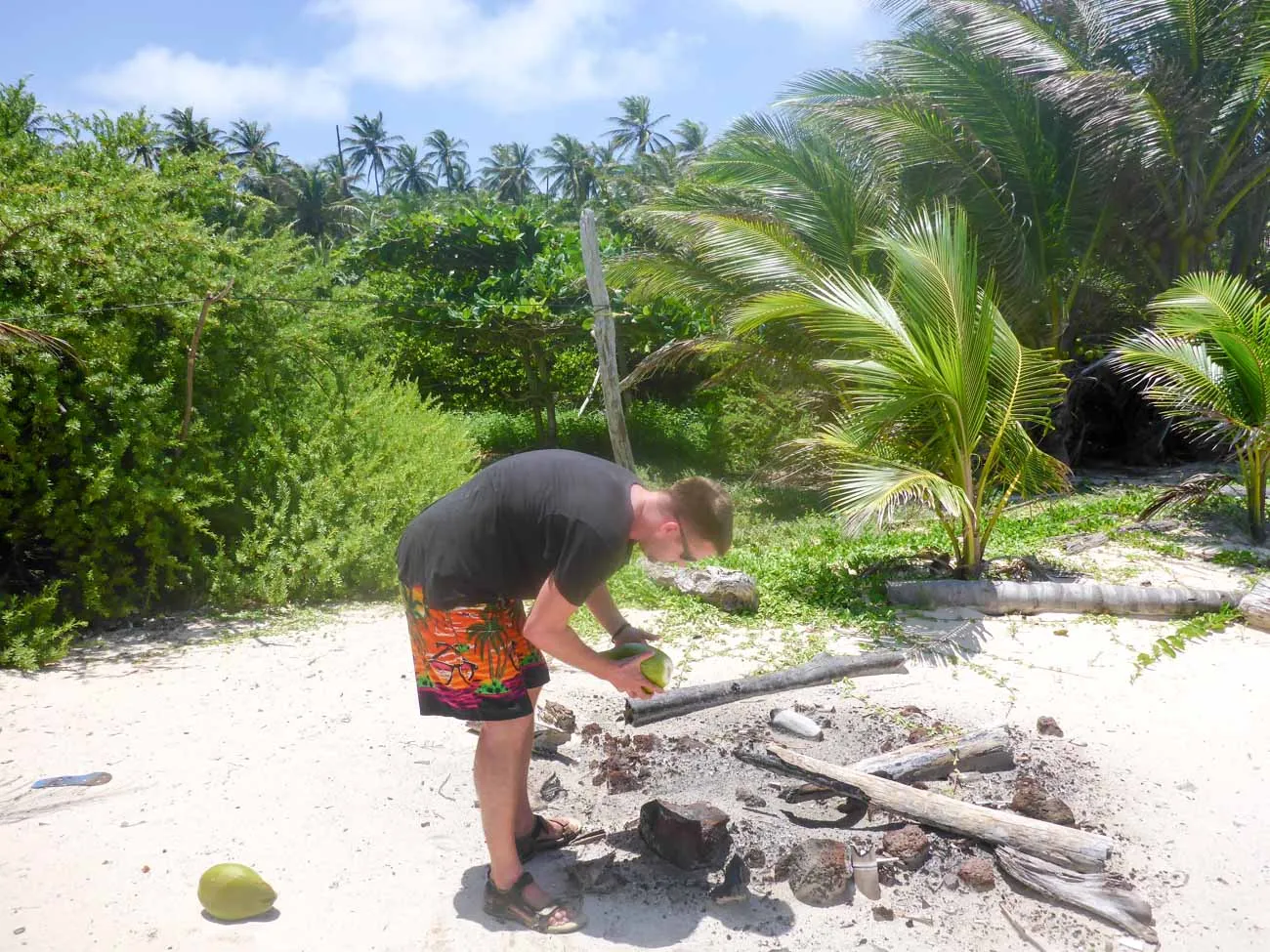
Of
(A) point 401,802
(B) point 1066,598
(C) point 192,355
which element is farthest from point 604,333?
(A) point 401,802

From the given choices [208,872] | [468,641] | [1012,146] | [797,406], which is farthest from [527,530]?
[1012,146]

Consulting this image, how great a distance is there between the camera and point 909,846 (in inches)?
127

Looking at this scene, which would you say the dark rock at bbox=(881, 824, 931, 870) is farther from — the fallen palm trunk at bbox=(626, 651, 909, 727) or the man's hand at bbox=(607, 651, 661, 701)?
the fallen palm trunk at bbox=(626, 651, 909, 727)

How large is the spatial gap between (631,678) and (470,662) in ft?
1.65

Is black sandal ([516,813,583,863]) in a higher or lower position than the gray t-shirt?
lower

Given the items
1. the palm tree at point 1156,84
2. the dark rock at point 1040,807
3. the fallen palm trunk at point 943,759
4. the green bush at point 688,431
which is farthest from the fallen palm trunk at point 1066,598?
the palm tree at point 1156,84

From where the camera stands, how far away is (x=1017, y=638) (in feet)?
18.5

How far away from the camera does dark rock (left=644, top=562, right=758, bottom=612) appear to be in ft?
20.6

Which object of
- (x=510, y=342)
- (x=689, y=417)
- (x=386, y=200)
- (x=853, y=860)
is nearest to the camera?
(x=853, y=860)

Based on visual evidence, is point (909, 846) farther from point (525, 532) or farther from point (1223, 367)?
point (1223, 367)

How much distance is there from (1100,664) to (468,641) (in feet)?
12.9

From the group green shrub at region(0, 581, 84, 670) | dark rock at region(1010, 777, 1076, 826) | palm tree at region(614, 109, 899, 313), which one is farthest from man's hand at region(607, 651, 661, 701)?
palm tree at region(614, 109, 899, 313)

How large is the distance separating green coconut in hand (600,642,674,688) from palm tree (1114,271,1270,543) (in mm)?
6313

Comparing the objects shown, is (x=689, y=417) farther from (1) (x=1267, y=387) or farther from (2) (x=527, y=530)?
(2) (x=527, y=530)
